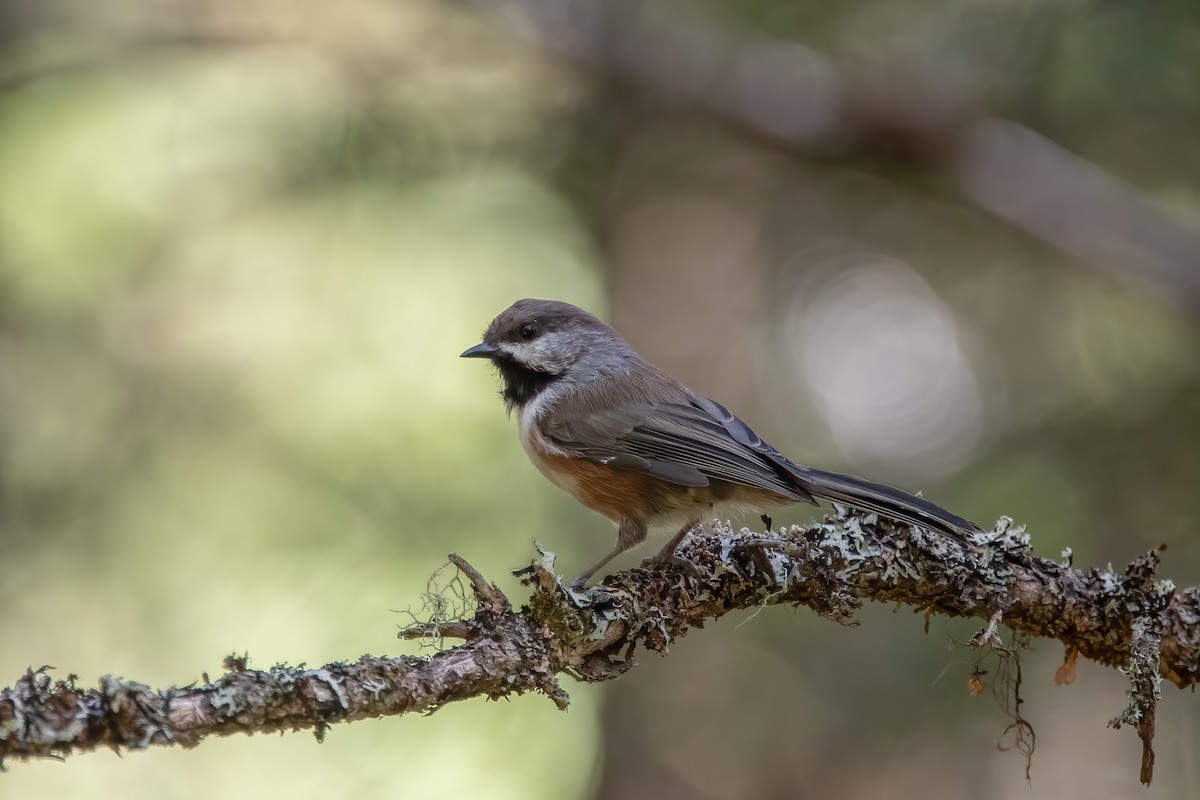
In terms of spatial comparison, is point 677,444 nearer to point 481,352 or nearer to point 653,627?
point 481,352

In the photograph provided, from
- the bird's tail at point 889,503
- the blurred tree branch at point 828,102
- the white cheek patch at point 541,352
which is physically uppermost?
the blurred tree branch at point 828,102

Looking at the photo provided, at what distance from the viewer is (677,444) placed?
3611 millimetres

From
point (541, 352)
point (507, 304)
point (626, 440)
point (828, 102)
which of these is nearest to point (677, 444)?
point (626, 440)

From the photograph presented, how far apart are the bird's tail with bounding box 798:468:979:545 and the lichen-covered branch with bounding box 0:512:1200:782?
0.04 metres

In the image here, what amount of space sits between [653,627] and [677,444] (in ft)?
3.54

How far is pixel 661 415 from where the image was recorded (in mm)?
3799

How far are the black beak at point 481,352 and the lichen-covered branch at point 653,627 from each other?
1274 millimetres

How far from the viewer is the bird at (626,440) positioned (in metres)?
3.38

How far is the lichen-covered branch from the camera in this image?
1.83 metres

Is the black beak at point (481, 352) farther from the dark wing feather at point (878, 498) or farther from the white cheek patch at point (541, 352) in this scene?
the dark wing feather at point (878, 498)

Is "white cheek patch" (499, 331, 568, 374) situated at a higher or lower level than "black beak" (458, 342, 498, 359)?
higher

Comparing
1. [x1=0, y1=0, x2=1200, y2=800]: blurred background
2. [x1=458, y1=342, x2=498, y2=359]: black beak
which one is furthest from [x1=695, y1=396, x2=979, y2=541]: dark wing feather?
[x1=0, y1=0, x2=1200, y2=800]: blurred background

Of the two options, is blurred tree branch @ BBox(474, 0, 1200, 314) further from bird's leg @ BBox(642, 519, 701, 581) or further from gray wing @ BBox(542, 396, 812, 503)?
bird's leg @ BBox(642, 519, 701, 581)

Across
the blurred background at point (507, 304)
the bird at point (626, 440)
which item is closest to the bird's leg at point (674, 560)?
the bird at point (626, 440)
